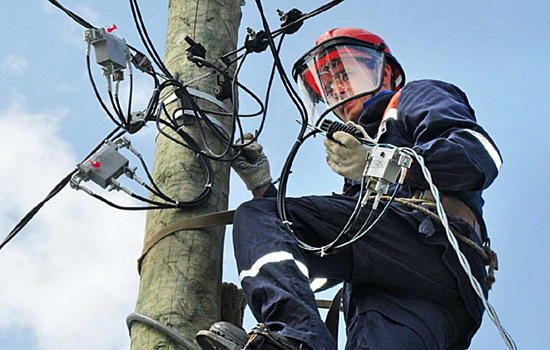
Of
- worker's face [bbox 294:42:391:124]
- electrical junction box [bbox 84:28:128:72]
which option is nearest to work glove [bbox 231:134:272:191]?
worker's face [bbox 294:42:391:124]

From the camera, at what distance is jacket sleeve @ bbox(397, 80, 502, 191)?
3.85m

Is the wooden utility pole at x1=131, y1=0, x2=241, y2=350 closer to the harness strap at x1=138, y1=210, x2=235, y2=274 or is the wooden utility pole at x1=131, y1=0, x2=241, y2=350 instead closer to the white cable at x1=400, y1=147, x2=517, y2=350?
the harness strap at x1=138, y1=210, x2=235, y2=274

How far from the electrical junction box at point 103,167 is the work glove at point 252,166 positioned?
2.10 feet

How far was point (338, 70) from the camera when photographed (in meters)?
4.67

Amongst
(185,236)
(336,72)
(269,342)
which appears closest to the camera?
(269,342)

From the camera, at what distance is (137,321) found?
151 inches

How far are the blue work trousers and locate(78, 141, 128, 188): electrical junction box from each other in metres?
0.65

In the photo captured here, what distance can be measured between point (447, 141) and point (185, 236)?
1097 mm

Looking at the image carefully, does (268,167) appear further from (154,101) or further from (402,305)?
(402,305)

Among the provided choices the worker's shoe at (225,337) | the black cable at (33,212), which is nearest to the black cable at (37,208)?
the black cable at (33,212)

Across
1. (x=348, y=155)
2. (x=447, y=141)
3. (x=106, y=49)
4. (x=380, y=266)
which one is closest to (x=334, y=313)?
(x=380, y=266)

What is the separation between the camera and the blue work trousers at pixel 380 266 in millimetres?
3773

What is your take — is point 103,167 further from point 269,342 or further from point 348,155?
point 269,342

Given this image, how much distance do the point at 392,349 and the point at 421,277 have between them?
334 millimetres
